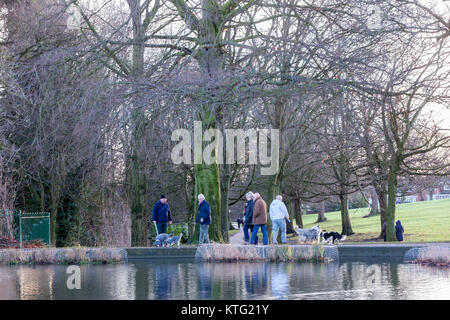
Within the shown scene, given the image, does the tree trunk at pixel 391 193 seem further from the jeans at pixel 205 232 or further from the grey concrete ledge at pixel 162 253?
the grey concrete ledge at pixel 162 253

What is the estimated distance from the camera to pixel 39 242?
83.9 ft

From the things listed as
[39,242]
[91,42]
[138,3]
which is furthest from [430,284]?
[39,242]

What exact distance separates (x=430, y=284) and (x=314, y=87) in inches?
316

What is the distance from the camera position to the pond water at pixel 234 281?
37.7ft

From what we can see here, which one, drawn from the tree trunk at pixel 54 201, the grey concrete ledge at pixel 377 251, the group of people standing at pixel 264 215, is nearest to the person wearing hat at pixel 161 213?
the group of people standing at pixel 264 215

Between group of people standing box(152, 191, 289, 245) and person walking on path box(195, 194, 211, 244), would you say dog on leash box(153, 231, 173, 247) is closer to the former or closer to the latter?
group of people standing box(152, 191, 289, 245)

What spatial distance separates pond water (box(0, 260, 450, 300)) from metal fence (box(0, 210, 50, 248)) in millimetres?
7626

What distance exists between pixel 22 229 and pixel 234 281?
15156 millimetres

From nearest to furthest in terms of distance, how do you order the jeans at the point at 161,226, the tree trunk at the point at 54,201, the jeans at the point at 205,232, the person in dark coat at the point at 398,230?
the jeans at the point at 205,232
the jeans at the point at 161,226
the tree trunk at the point at 54,201
the person in dark coat at the point at 398,230

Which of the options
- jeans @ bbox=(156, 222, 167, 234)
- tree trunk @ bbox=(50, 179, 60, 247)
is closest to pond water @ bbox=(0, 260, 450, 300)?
jeans @ bbox=(156, 222, 167, 234)

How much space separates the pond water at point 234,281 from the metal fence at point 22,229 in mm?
7626

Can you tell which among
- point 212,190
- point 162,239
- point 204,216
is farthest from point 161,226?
point 212,190

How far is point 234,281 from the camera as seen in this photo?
531 inches

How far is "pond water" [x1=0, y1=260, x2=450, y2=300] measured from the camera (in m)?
11.5
